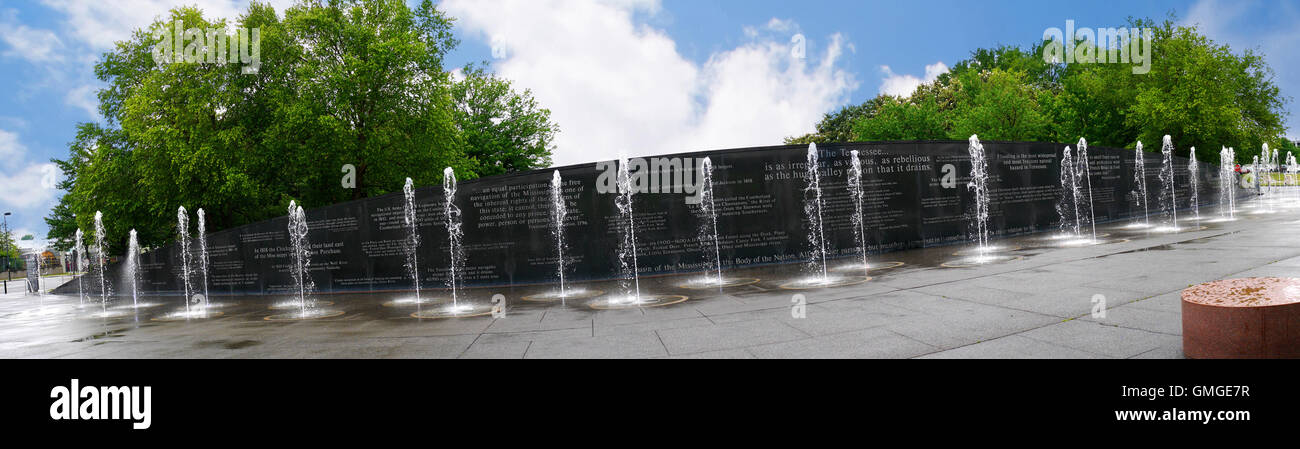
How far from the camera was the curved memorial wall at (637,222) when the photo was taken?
13602 millimetres

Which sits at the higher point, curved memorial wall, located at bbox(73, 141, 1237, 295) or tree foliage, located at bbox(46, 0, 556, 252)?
tree foliage, located at bbox(46, 0, 556, 252)

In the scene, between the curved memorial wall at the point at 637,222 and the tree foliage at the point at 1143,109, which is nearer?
the curved memorial wall at the point at 637,222

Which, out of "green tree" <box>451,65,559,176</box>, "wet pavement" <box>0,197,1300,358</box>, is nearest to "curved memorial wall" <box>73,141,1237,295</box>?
"wet pavement" <box>0,197,1300,358</box>

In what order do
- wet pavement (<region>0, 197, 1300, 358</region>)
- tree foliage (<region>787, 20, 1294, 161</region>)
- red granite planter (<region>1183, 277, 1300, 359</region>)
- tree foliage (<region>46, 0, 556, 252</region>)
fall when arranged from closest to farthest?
red granite planter (<region>1183, 277, 1300, 359</region>) → wet pavement (<region>0, 197, 1300, 358</region>) → tree foliage (<region>46, 0, 556, 252</region>) → tree foliage (<region>787, 20, 1294, 161</region>)

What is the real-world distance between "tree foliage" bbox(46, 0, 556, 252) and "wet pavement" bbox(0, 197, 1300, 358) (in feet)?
42.7

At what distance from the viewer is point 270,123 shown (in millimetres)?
26453

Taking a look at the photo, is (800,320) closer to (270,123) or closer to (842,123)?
(270,123)

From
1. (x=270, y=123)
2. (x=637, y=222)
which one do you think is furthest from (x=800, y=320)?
(x=270, y=123)

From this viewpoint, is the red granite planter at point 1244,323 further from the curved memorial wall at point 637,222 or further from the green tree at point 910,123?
the green tree at point 910,123

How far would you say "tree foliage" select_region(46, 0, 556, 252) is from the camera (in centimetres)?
2445

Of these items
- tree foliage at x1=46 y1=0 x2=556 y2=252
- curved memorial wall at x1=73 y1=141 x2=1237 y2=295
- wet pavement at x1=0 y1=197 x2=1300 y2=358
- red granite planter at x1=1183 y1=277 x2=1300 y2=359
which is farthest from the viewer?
tree foliage at x1=46 y1=0 x2=556 y2=252

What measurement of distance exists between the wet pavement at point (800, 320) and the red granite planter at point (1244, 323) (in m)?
0.38

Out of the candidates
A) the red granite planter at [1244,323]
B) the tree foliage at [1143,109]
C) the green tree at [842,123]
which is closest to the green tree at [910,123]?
the tree foliage at [1143,109]

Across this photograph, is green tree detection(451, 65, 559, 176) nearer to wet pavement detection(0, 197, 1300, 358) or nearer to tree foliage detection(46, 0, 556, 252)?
tree foliage detection(46, 0, 556, 252)
